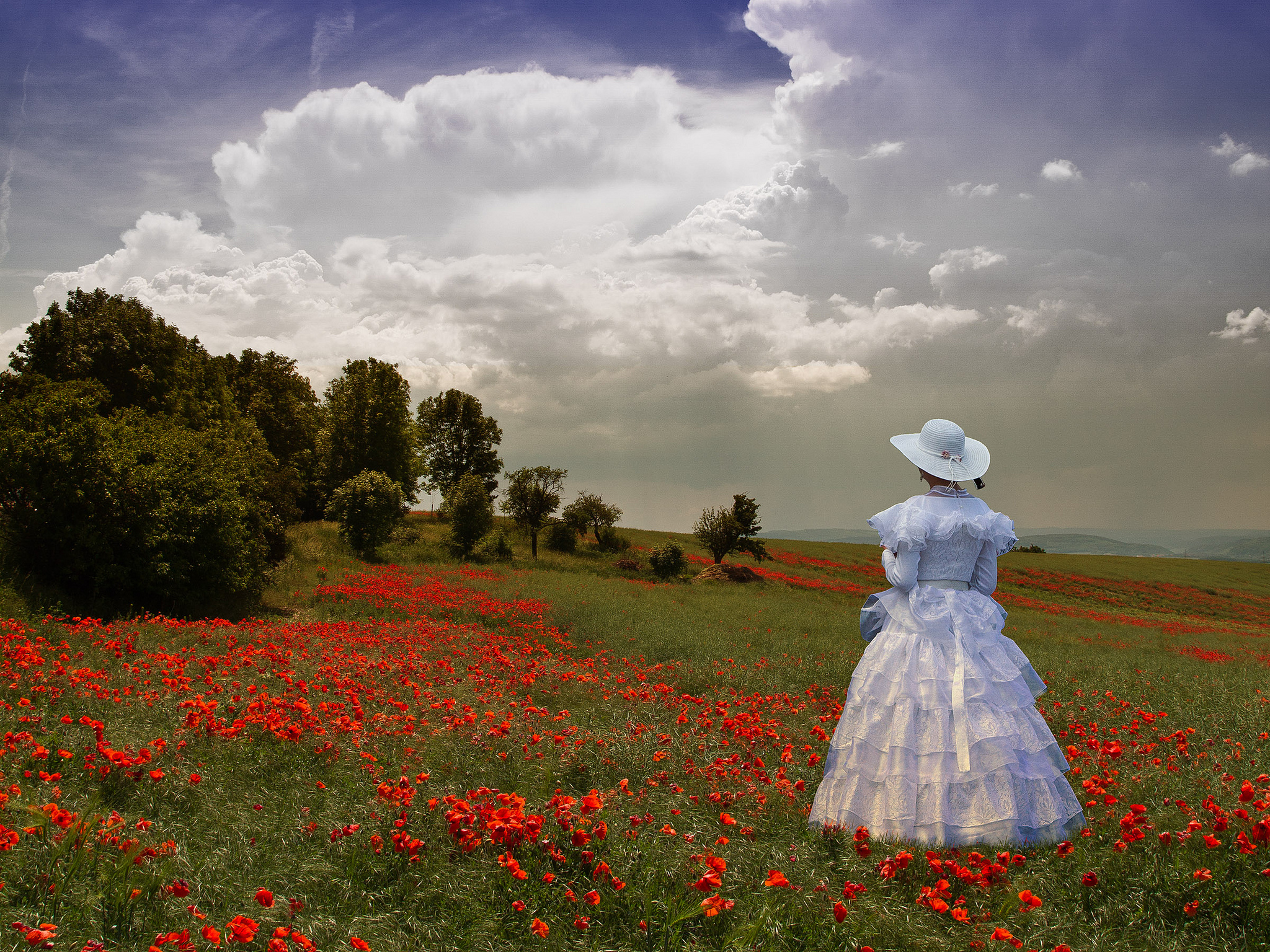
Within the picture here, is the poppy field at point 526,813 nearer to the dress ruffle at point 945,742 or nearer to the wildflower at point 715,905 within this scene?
the wildflower at point 715,905

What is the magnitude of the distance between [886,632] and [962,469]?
1.67 m

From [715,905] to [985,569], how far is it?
396 cm

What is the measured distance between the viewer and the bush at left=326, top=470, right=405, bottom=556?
34.8m

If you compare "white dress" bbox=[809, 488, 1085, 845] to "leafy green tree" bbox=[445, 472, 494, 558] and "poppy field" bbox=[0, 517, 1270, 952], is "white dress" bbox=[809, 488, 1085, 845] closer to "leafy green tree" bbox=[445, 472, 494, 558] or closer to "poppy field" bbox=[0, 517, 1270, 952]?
"poppy field" bbox=[0, 517, 1270, 952]

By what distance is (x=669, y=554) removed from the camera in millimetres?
41000

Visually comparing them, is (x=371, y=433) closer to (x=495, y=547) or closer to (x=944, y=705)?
(x=495, y=547)

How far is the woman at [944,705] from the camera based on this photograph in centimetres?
532

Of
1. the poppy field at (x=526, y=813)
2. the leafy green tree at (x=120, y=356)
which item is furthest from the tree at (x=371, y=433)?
the poppy field at (x=526, y=813)

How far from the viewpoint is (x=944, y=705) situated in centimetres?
554

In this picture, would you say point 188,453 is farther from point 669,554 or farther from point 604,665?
point 669,554


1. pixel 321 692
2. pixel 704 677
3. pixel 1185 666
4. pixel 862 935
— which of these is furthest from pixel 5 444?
pixel 1185 666

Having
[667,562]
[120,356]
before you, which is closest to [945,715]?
[120,356]

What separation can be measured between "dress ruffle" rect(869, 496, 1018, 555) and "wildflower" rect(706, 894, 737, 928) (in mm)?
3353

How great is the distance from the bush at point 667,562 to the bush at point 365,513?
1501 cm
